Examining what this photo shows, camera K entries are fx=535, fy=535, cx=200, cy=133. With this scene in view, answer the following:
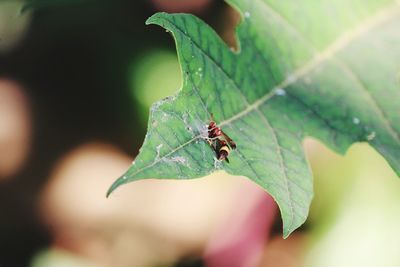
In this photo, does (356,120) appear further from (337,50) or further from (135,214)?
(135,214)

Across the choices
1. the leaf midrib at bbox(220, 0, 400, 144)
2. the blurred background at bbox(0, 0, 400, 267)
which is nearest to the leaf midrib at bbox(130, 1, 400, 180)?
the leaf midrib at bbox(220, 0, 400, 144)

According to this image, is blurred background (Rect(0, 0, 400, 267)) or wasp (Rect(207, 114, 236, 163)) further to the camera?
blurred background (Rect(0, 0, 400, 267))

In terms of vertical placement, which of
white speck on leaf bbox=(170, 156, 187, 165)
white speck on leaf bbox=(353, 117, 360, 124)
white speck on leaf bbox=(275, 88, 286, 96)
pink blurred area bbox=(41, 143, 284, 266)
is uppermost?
white speck on leaf bbox=(275, 88, 286, 96)

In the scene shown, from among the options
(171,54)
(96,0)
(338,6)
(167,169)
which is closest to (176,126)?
(167,169)

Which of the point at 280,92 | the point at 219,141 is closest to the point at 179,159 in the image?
the point at 219,141

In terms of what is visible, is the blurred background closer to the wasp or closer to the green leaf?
the green leaf

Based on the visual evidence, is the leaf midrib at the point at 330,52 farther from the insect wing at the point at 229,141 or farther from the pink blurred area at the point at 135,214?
the pink blurred area at the point at 135,214

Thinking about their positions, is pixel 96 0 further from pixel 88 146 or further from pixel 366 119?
pixel 366 119
